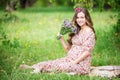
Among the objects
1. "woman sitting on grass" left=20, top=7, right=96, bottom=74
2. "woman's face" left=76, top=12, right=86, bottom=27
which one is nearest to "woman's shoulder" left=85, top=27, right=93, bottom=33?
"woman sitting on grass" left=20, top=7, right=96, bottom=74

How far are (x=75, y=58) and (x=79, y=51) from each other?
0.51ft

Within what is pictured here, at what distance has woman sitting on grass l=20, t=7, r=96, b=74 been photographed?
24.3ft

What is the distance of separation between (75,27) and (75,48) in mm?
405

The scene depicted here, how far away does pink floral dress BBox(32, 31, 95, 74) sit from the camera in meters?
7.42

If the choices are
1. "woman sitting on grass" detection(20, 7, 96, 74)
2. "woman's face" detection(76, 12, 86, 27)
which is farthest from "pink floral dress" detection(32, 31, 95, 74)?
"woman's face" detection(76, 12, 86, 27)

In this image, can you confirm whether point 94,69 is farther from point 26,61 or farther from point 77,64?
point 26,61

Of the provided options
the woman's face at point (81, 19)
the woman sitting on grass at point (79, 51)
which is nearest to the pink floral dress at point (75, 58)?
the woman sitting on grass at point (79, 51)

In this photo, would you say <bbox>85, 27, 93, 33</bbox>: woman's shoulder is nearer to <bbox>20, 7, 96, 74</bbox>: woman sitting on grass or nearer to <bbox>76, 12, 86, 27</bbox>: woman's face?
<bbox>20, 7, 96, 74</bbox>: woman sitting on grass

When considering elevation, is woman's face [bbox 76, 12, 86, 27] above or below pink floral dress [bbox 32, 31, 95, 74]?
above

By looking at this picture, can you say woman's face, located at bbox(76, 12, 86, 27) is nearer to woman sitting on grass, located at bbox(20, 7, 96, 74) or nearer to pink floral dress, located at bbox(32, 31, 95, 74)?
woman sitting on grass, located at bbox(20, 7, 96, 74)

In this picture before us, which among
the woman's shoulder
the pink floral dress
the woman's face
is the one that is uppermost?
the woman's face

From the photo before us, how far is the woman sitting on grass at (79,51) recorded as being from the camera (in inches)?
292

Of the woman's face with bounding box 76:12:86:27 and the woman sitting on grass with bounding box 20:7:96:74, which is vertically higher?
the woman's face with bounding box 76:12:86:27

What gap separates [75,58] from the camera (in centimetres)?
755
